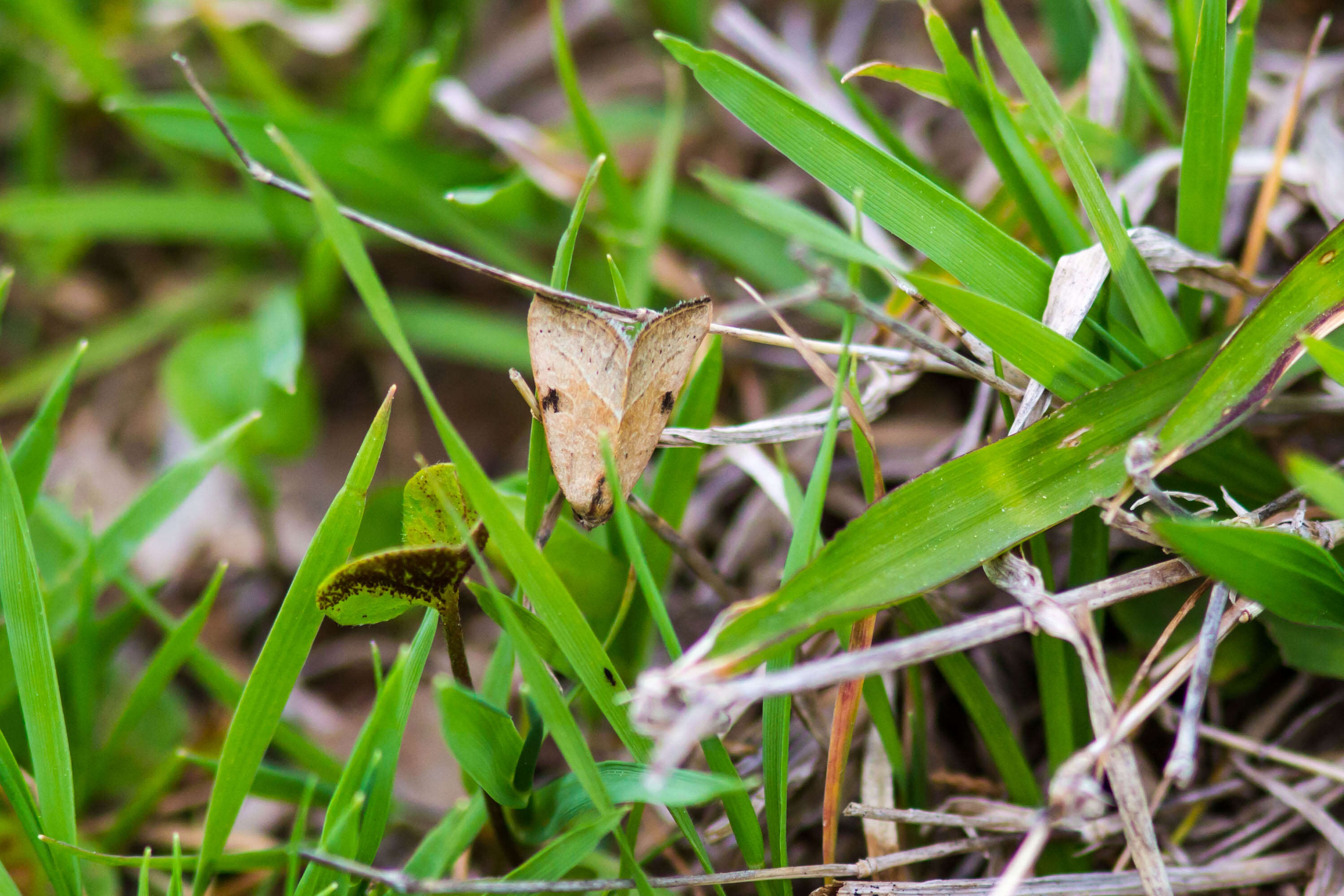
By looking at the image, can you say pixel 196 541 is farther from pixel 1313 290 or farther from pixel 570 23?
pixel 1313 290

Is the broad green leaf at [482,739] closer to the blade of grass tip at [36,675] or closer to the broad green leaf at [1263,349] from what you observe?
the blade of grass tip at [36,675]

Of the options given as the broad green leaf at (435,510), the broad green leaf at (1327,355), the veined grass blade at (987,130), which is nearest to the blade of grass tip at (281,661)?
the broad green leaf at (435,510)

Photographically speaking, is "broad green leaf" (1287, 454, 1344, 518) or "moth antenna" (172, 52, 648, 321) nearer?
"broad green leaf" (1287, 454, 1344, 518)

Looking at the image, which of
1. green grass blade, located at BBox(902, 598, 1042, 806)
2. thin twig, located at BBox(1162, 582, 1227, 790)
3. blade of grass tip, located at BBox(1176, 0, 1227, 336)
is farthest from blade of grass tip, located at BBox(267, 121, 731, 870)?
blade of grass tip, located at BBox(1176, 0, 1227, 336)

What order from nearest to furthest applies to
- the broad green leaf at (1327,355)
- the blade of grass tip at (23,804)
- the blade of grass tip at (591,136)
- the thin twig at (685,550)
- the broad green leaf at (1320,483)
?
the broad green leaf at (1320,483) → the broad green leaf at (1327,355) → the blade of grass tip at (23,804) → the thin twig at (685,550) → the blade of grass tip at (591,136)

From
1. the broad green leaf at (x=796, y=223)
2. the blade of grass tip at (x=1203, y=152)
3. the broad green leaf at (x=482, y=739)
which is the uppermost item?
the blade of grass tip at (x=1203, y=152)

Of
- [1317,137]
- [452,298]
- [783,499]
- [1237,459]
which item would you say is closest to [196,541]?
[452,298]

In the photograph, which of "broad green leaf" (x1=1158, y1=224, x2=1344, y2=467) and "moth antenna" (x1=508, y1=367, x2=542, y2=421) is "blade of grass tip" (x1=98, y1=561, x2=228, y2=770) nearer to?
"moth antenna" (x1=508, y1=367, x2=542, y2=421)
